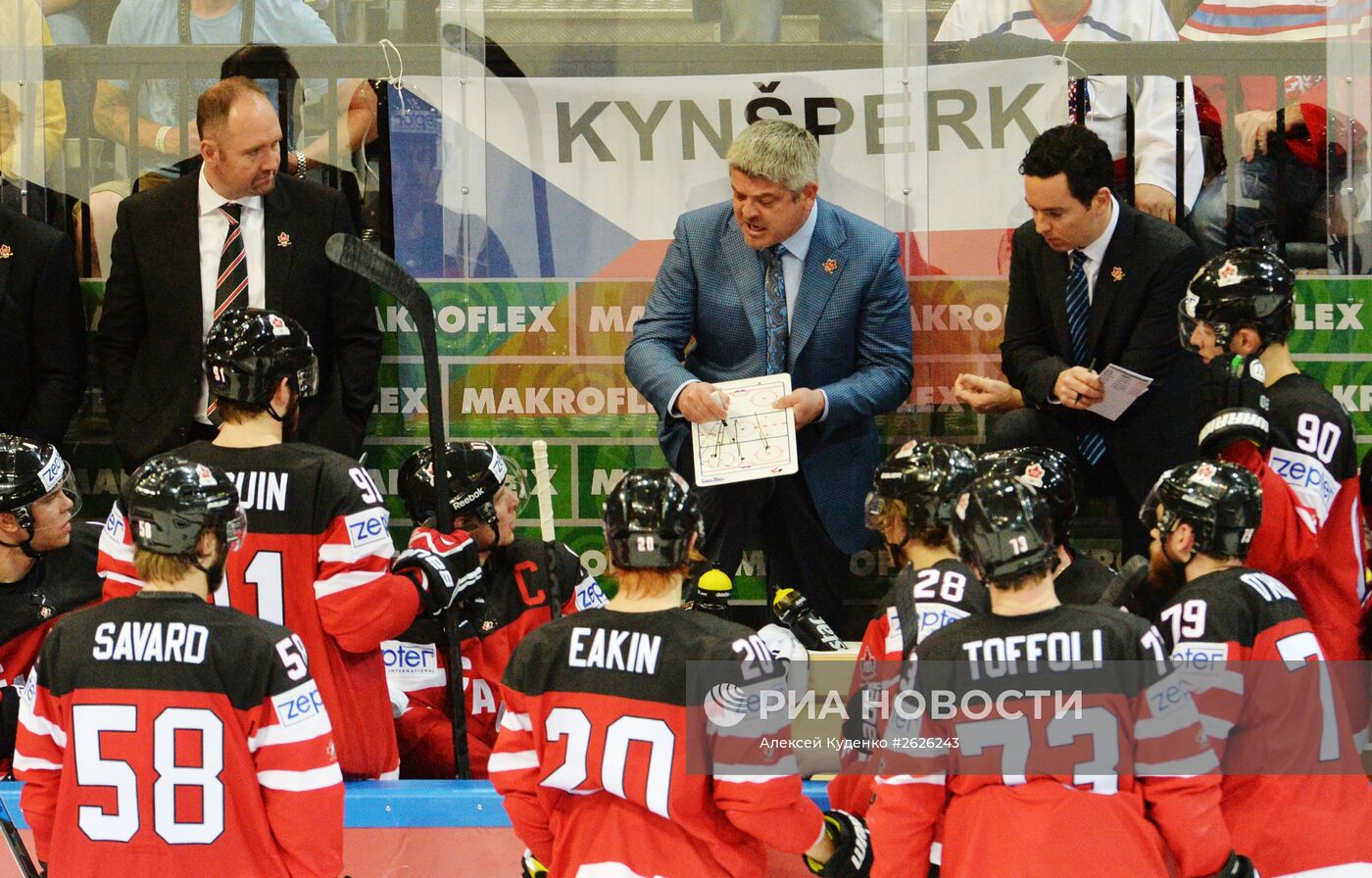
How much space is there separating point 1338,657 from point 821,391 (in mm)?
1614

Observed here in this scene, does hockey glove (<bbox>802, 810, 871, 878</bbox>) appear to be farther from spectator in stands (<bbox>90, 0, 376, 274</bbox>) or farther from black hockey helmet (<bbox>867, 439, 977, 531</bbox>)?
spectator in stands (<bbox>90, 0, 376, 274</bbox>)

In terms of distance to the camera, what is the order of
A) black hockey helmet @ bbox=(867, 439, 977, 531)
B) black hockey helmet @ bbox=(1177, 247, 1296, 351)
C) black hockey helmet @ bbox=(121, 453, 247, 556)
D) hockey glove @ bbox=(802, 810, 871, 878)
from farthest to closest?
black hockey helmet @ bbox=(1177, 247, 1296, 351) → black hockey helmet @ bbox=(867, 439, 977, 531) → hockey glove @ bbox=(802, 810, 871, 878) → black hockey helmet @ bbox=(121, 453, 247, 556)

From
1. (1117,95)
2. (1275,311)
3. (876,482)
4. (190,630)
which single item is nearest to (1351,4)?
(1117,95)

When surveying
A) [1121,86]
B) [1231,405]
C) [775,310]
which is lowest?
[1231,405]

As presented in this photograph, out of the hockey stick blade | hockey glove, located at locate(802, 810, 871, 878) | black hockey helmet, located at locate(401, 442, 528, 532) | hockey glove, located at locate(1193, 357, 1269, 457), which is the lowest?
hockey glove, located at locate(802, 810, 871, 878)

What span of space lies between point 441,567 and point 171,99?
259cm

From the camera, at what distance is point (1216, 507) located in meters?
3.55

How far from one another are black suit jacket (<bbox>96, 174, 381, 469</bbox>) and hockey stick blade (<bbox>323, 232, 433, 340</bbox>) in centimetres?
72

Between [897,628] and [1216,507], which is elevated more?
[1216,507]

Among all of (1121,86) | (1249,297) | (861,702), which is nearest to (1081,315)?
(1249,297)

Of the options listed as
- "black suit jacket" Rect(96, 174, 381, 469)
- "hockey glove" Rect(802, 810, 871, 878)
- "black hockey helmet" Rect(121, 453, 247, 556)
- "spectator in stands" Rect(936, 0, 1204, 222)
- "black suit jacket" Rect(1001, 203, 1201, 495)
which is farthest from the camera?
"spectator in stands" Rect(936, 0, 1204, 222)

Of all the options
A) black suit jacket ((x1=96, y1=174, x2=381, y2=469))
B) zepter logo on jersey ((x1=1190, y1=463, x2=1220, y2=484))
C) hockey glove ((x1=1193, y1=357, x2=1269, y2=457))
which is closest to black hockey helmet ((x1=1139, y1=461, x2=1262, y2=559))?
zepter logo on jersey ((x1=1190, y1=463, x2=1220, y2=484))

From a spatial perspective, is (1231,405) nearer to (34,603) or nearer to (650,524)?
(650,524)

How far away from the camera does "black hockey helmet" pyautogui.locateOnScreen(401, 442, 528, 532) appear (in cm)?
446
